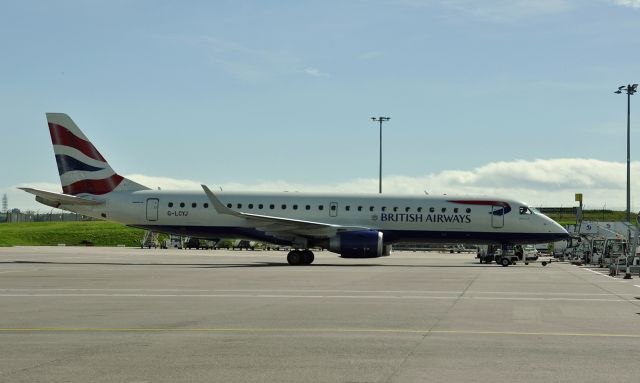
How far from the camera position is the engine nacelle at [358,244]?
40438 mm

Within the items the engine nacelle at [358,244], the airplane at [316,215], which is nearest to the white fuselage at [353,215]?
the airplane at [316,215]

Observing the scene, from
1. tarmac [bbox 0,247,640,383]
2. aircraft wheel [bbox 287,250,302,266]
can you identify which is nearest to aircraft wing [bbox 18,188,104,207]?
aircraft wheel [bbox 287,250,302,266]

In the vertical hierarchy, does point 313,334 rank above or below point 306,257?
below

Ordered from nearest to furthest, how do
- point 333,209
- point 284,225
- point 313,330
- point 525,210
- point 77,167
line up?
point 313,330 → point 284,225 → point 333,209 → point 525,210 → point 77,167

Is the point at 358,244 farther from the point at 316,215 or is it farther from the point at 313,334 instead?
the point at 313,334

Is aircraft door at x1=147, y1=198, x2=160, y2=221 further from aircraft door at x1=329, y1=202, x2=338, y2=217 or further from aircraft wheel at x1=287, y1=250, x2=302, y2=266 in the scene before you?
aircraft door at x1=329, y1=202, x2=338, y2=217

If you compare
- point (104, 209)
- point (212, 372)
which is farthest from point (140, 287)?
point (104, 209)

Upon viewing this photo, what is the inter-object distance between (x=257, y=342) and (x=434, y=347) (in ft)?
8.21

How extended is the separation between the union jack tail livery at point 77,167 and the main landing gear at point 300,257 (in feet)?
29.7

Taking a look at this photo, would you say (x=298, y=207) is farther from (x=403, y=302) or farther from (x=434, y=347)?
(x=434, y=347)

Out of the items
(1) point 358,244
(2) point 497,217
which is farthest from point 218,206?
(2) point 497,217

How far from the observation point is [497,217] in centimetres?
4338

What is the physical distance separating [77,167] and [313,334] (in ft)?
115

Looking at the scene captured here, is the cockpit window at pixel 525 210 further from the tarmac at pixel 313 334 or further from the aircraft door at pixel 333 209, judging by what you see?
the tarmac at pixel 313 334
